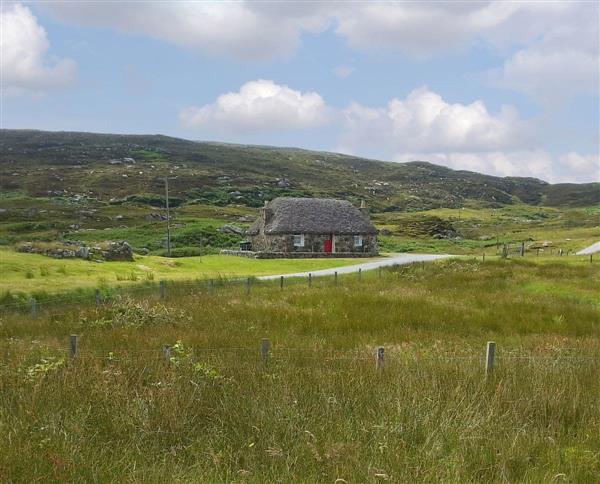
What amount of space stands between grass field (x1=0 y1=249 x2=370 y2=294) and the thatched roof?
15.1m

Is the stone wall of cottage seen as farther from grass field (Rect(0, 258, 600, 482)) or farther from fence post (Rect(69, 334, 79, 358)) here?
fence post (Rect(69, 334, 79, 358))

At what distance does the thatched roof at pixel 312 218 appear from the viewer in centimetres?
6362

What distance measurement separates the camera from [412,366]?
892 cm

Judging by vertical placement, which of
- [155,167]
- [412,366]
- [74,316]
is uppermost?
[155,167]

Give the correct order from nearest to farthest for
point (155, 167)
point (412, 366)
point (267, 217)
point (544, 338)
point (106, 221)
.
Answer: point (412, 366), point (544, 338), point (267, 217), point (106, 221), point (155, 167)

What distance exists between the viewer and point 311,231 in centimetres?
6381

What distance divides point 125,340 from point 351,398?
7287 mm

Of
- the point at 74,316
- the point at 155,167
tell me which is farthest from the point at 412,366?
the point at 155,167

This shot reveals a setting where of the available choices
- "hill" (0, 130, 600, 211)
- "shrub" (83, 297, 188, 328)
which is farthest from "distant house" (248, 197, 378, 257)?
"hill" (0, 130, 600, 211)

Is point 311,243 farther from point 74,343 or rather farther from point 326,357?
point 74,343

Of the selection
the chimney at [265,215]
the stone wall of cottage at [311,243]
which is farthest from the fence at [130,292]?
the chimney at [265,215]

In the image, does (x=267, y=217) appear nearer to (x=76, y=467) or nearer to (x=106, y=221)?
(x=106, y=221)

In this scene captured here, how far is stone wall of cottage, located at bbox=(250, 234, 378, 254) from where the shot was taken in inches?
2486

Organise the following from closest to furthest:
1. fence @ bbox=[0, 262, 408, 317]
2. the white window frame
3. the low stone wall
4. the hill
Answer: fence @ bbox=[0, 262, 408, 317]
the low stone wall
the white window frame
the hill
